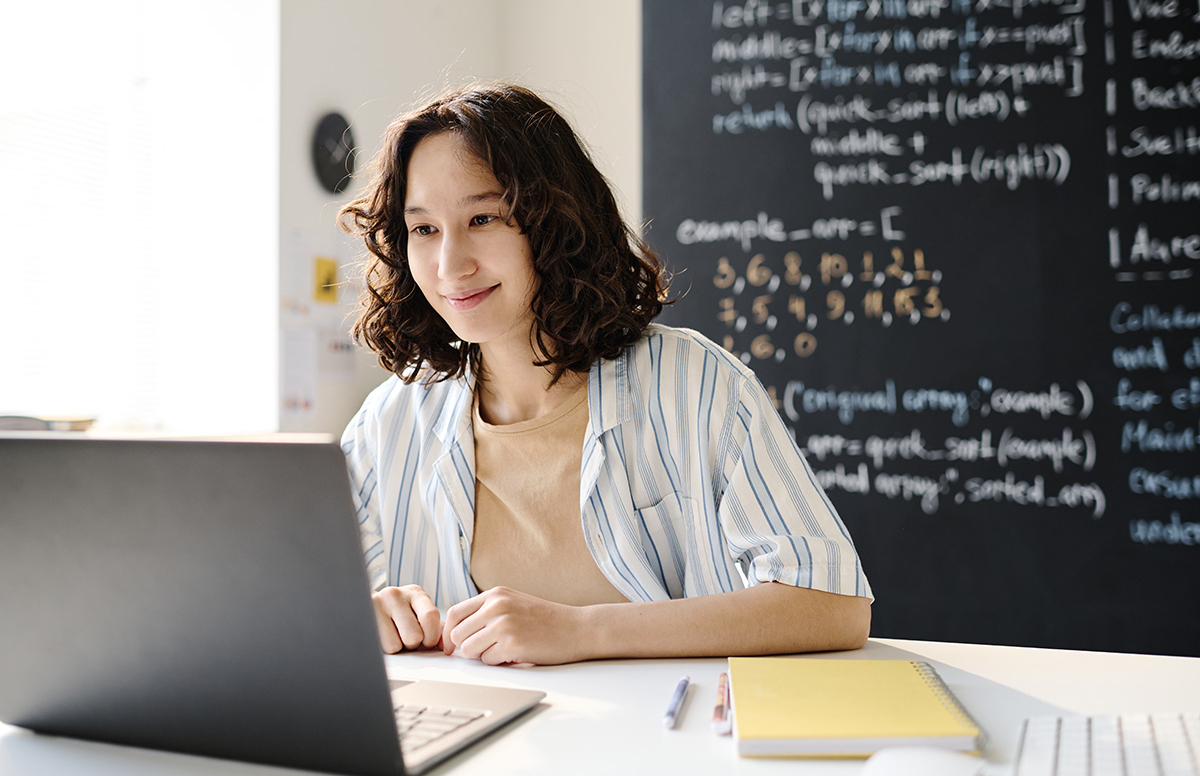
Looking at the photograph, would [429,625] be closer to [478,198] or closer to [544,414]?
[544,414]

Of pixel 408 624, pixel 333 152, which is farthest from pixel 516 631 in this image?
pixel 333 152

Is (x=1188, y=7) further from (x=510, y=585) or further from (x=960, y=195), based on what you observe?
(x=510, y=585)

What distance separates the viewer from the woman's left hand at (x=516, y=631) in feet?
2.97

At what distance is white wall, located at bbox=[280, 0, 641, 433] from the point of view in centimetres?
226

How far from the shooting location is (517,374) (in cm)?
135

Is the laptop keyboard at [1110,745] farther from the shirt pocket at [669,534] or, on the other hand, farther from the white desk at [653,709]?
the shirt pocket at [669,534]

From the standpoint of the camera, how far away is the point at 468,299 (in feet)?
4.08

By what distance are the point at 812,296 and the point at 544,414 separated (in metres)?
1.02

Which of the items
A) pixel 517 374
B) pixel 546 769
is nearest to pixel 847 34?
pixel 517 374

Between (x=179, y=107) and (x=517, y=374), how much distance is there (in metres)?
1.48

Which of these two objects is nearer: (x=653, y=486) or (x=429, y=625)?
(x=429, y=625)

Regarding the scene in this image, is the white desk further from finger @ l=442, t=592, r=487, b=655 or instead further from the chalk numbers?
the chalk numbers


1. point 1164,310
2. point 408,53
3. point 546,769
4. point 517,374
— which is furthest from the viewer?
point 408,53

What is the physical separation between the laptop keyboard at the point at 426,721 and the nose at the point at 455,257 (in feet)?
1.99
